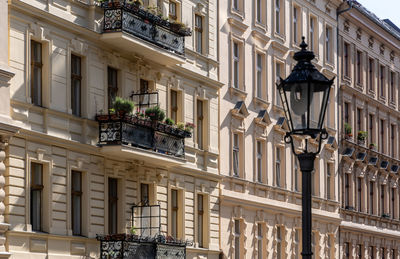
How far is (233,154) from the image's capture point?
40.6 meters

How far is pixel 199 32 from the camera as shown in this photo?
38062 mm

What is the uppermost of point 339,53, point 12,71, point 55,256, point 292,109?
point 339,53

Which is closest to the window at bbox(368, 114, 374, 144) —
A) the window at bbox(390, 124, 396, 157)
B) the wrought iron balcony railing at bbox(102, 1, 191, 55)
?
the window at bbox(390, 124, 396, 157)

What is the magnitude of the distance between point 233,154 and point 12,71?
49.6 feet

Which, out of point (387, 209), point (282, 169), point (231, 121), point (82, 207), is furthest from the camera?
point (387, 209)

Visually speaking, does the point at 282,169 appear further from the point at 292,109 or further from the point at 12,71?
the point at 292,109

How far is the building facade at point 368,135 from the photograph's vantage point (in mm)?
52969

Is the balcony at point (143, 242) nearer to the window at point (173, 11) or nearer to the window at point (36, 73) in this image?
the window at point (36, 73)

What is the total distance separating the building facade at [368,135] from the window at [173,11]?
58.6ft

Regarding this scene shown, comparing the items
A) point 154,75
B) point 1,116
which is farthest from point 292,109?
point 154,75

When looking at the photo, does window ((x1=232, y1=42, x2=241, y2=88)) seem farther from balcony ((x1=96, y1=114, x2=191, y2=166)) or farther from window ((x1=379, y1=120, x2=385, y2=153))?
window ((x1=379, y1=120, x2=385, y2=153))

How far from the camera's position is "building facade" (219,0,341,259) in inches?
1578

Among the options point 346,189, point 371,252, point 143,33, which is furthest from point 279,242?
point 143,33

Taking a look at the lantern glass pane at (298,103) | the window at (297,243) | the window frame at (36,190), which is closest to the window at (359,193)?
the window at (297,243)
